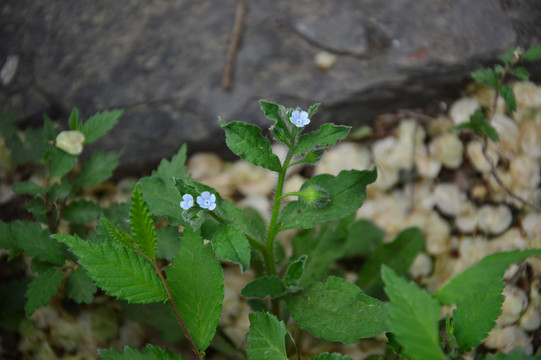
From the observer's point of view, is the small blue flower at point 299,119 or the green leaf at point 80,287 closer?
the small blue flower at point 299,119

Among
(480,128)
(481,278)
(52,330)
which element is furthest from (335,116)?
(52,330)

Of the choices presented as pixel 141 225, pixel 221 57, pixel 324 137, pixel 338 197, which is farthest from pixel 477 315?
pixel 221 57

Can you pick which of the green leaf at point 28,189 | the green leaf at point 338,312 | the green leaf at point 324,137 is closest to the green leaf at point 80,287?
the green leaf at point 28,189

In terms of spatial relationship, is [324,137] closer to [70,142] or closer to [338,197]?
[338,197]

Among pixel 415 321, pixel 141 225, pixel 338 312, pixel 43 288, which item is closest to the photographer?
pixel 415 321

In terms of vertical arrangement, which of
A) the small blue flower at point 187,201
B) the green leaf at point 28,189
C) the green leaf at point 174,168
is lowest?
the green leaf at point 28,189

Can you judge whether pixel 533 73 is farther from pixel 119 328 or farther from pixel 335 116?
pixel 119 328

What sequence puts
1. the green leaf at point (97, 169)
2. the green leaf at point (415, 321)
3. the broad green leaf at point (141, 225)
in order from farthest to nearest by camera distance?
the green leaf at point (97, 169), the broad green leaf at point (141, 225), the green leaf at point (415, 321)

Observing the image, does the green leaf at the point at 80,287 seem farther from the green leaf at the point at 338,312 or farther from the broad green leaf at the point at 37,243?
the green leaf at the point at 338,312
